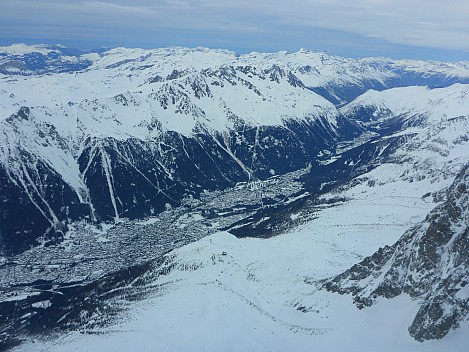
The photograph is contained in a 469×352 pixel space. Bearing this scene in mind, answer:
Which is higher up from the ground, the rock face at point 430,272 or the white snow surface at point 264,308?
the rock face at point 430,272

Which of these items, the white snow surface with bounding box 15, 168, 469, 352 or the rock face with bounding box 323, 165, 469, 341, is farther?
the white snow surface with bounding box 15, 168, 469, 352

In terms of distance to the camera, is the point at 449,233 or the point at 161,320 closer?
the point at 449,233

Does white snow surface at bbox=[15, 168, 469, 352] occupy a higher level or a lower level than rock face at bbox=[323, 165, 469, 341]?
lower

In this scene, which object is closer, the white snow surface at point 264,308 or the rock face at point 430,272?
the rock face at point 430,272

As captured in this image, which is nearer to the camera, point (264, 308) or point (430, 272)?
point (430, 272)

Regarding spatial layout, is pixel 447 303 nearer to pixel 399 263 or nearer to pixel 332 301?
pixel 399 263

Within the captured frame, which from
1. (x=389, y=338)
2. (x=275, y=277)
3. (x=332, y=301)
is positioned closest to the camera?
(x=389, y=338)

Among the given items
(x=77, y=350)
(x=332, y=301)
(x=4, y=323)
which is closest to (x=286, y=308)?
(x=332, y=301)

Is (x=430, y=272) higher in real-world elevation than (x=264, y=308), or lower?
higher
